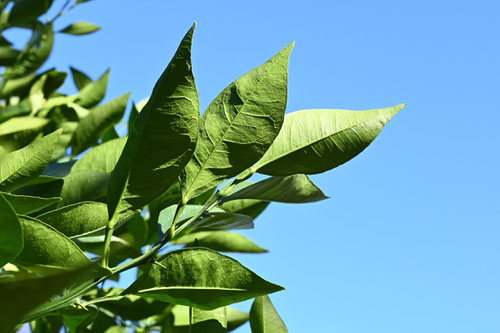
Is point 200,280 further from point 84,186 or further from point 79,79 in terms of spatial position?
point 79,79

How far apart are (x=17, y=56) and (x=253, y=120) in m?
1.21

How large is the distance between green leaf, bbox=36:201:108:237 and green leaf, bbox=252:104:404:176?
210 millimetres

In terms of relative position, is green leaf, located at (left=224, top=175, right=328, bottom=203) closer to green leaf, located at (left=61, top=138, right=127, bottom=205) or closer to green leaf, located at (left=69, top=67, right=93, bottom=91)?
green leaf, located at (left=61, top=138, right=127, bottom=205)

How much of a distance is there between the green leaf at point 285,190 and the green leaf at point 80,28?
1.33 m

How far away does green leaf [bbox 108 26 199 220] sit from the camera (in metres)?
0.56

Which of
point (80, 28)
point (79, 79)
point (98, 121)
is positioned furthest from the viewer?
point (80, 28)

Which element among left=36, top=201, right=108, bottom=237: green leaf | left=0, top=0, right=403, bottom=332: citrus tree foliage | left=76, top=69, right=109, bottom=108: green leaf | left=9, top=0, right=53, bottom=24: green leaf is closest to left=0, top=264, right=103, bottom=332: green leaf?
left=0, top=0, right=403, bottom=332: citrus tree foliage

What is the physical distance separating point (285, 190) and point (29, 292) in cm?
59

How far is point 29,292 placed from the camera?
28 centimetres

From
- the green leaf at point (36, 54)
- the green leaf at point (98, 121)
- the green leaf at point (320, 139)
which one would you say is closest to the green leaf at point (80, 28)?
the green leaf at point (36, 54)

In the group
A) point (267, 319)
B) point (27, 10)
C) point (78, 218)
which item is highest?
point (27, 10)

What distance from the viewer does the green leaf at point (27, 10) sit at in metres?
1.58

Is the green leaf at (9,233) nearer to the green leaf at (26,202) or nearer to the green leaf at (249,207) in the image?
the green leaf at (26,202)

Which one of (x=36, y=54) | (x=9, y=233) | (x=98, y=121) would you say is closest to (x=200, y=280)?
(x=9, y=233)
